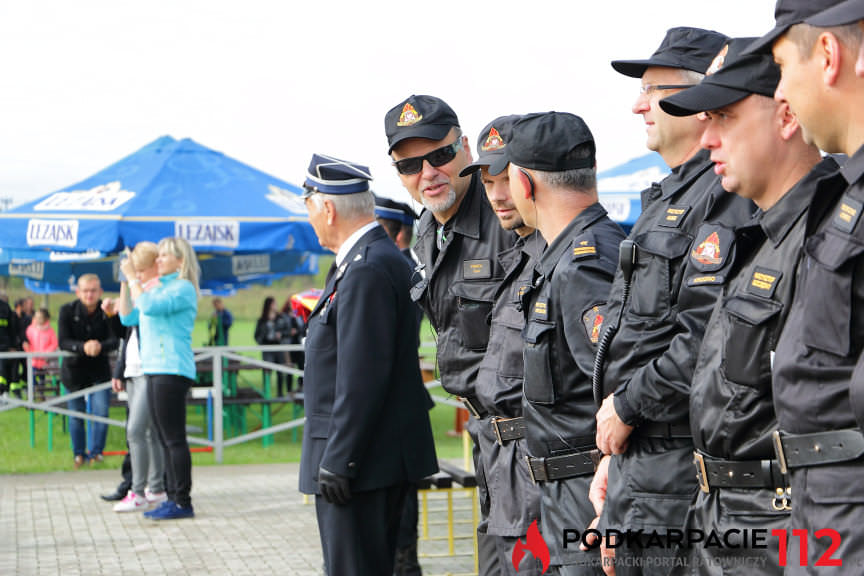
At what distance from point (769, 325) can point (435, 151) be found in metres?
2.81

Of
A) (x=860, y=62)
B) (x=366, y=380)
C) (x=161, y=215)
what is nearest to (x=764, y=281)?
(x=860, y=62)

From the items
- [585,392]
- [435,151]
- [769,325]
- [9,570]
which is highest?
[435,151]

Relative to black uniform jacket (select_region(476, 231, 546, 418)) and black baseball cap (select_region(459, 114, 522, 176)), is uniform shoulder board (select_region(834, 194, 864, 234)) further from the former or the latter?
black baseball cap (select_region(459, 114, 522, 176))

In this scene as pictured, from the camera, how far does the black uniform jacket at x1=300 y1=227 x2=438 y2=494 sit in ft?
14.3

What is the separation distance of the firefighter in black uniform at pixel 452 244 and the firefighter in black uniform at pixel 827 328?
2.43 m

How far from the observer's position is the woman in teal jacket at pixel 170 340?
8062 mm

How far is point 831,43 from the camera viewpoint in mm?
2197

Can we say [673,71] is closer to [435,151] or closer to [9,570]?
[435,151]

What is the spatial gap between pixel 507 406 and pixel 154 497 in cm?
572

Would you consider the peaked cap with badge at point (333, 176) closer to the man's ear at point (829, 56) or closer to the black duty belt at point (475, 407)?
the black duty belt at point (475, 407)

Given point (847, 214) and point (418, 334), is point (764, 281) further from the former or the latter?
point (418, 334)

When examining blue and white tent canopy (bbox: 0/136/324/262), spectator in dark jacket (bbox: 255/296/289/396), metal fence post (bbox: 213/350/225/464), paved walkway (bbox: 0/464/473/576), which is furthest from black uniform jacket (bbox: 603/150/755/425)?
spectator in dark jacket (bbox: 255/296/289/396)

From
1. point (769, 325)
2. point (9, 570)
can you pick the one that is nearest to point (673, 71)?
point (769, 325)

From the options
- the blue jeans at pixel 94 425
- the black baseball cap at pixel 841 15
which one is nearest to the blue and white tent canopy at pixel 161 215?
the blue jeans at pixel 94 425
